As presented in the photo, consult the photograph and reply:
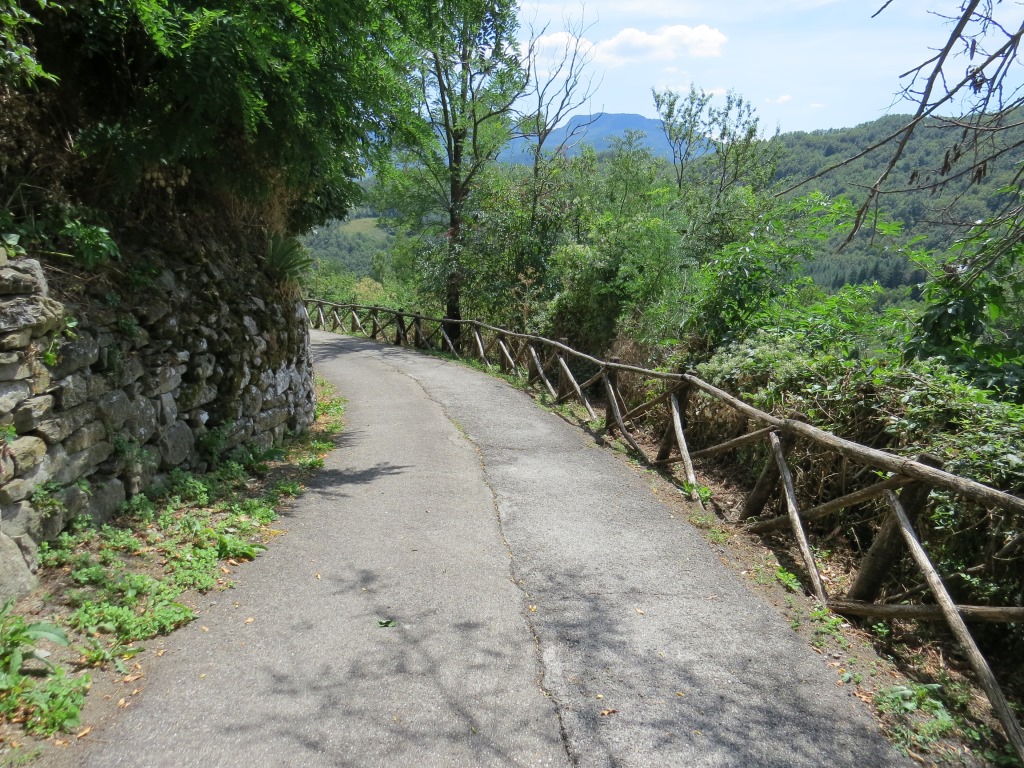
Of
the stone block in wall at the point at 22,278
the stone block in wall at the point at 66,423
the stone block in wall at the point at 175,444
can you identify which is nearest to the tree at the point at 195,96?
the stone block in wall at the point at 22,278

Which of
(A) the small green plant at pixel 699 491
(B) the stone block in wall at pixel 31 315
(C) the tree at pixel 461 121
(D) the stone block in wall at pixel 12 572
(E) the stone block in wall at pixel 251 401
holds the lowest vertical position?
(A) the small green plant at pixel 699 491

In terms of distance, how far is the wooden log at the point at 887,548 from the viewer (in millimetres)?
3986

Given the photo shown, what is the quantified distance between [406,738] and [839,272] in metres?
35.4

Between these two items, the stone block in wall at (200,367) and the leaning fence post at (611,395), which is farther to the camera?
the leaning fence post at (611,395)

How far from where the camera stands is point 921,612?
3686mm

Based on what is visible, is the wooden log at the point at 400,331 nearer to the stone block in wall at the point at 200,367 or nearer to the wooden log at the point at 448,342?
the wooden log at the point at 448,342

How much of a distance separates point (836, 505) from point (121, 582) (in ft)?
16.4

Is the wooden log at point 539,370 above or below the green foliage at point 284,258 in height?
below

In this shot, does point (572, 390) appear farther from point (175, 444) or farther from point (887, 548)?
point (887, 548)

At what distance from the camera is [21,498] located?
3.61 m

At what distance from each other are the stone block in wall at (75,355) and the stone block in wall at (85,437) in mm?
403

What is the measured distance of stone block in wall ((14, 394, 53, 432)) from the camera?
3645mm

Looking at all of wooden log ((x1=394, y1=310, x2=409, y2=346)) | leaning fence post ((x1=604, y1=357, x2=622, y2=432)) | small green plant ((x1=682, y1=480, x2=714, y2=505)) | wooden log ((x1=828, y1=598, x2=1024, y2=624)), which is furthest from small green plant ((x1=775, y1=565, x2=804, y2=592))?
wooden log ((x1=394, y1=310, x2=409, y2=346))

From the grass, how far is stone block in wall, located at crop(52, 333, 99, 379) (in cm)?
82
